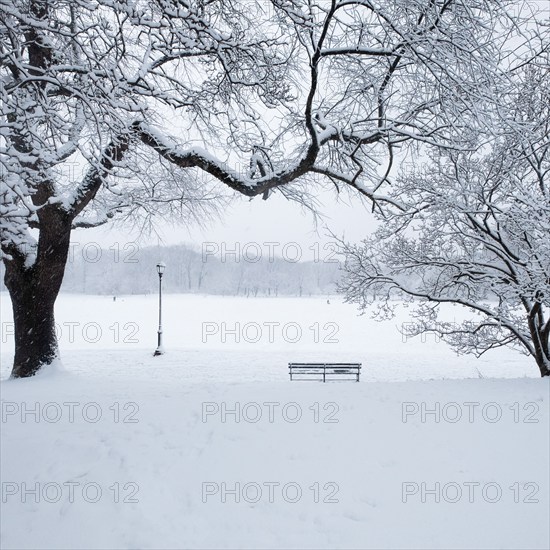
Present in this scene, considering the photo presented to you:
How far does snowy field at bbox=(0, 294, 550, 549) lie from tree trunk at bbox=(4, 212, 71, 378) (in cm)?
91

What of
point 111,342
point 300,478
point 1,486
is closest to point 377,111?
point 300,478

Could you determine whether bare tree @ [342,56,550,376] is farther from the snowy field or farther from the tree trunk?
the tree trunk

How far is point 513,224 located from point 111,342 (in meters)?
23.0

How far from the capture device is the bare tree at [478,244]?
750 centimetres

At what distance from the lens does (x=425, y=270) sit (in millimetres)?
10078

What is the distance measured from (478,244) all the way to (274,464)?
7.12 metres

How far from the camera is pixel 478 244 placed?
363 inches

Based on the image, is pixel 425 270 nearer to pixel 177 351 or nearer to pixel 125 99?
pixel 125 99

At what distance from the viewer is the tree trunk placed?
27.8 ft

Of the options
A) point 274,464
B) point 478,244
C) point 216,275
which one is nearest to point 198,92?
point 274,464

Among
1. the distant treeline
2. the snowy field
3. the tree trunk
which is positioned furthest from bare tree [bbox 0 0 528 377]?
the distant treeline

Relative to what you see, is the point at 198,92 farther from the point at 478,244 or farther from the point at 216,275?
→ the point at 216,275

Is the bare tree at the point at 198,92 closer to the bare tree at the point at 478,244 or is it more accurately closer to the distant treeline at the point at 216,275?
the bare tree at the point at 478,244

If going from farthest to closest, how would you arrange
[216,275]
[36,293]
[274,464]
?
[216,275]
[36,293]
[274,464]
